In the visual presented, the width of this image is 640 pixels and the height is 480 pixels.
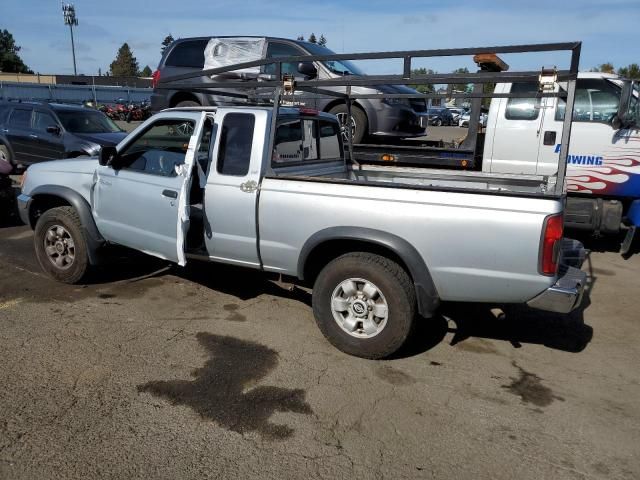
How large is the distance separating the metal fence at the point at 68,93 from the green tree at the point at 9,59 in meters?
69.2

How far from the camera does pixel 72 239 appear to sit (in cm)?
533

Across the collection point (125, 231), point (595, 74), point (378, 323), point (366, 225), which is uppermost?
point (595, 74)

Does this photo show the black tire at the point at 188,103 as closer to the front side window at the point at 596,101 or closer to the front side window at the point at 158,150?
the front side window at the point at 158,150

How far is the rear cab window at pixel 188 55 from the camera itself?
33.3 ft

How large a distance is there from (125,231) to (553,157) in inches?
226

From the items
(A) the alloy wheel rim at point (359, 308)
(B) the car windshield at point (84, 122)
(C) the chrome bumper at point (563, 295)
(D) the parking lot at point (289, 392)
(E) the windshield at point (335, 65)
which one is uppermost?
(E) the windshield at point (335, 65)

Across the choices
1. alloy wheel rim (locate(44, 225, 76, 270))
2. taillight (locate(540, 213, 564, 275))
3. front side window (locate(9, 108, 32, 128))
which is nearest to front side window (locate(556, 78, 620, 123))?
taillight (locate(540, 213, 564, 275))

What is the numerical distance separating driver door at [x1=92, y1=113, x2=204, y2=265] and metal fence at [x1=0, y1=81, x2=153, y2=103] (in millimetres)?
27132

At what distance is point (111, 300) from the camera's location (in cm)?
516

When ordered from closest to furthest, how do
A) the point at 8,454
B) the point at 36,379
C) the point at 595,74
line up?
the point at 8,454, the point at 36,379, the point at 595,74

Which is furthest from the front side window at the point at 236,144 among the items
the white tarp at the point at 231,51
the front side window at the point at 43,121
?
the front side window at the point at 43,121

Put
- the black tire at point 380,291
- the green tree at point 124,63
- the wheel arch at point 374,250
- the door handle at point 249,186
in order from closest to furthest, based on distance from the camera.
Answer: the wheel arch at point 374,250 < the black tire at point 380,291 < the door handle at point 249,186 < the green tree at point 124,63

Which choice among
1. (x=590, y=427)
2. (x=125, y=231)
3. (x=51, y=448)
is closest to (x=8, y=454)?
(x=51, y=448)

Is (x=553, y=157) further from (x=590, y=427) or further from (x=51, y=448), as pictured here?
(x=51, y=448)
